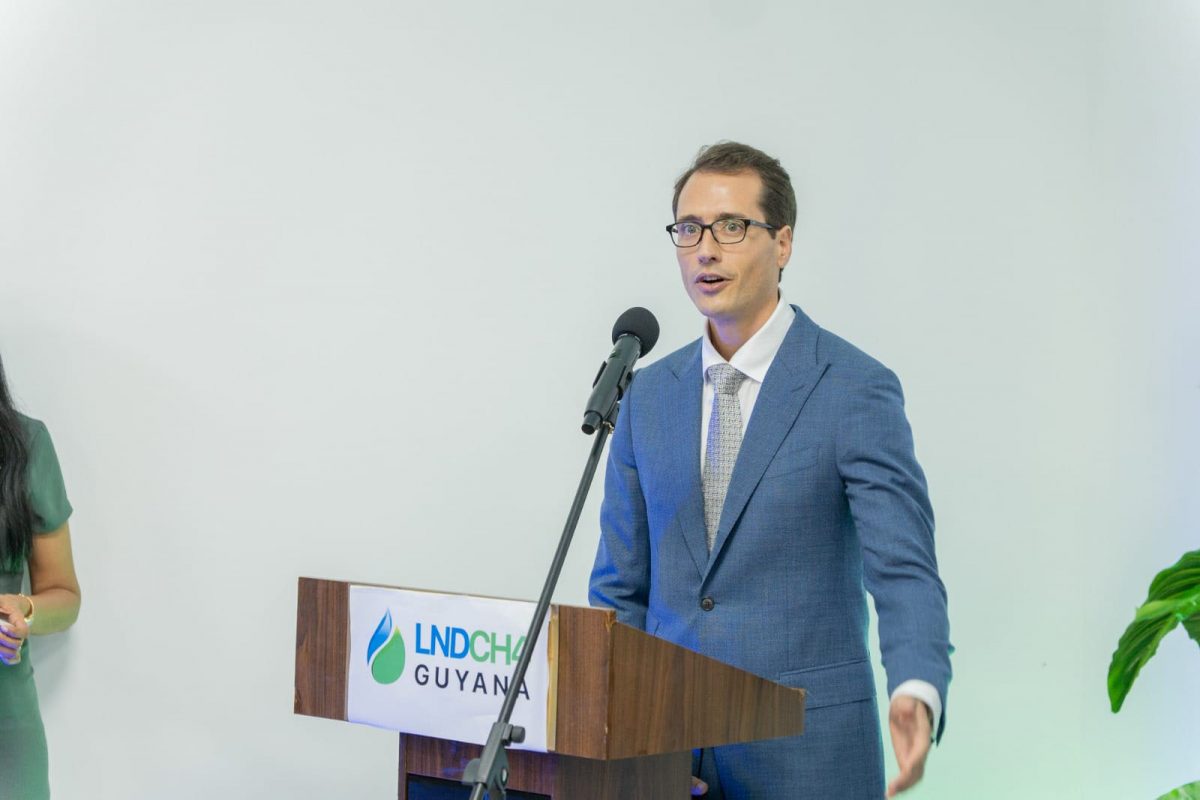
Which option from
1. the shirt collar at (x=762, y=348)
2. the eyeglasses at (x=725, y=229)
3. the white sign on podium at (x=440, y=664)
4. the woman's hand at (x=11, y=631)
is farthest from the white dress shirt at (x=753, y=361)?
the woman's hand at (x=11, y=631)

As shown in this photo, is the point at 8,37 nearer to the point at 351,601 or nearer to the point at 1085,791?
the point at 351,601

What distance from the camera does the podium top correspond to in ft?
4.56

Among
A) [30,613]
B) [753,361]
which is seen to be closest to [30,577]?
[30,613]

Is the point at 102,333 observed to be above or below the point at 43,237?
below

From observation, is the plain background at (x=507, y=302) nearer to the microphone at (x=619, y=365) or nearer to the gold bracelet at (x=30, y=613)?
the gold bracelet at (x=30, y=613)

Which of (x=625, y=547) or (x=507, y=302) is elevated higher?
(x=507, y=302)

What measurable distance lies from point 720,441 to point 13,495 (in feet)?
6.30

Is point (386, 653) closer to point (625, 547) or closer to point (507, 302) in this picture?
point (625, 547)

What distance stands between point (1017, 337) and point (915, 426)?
0.34 meters

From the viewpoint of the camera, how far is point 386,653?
1.54 meters

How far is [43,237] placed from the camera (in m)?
3.42

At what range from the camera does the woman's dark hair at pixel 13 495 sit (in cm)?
300

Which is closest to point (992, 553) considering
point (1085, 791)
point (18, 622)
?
point (1085, 791)

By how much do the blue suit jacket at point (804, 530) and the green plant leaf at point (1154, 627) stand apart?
0.72m
